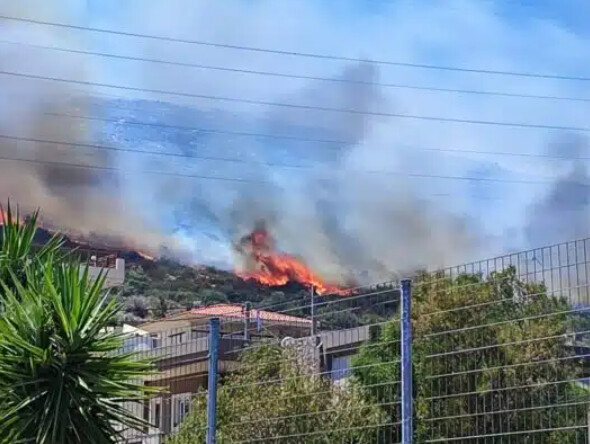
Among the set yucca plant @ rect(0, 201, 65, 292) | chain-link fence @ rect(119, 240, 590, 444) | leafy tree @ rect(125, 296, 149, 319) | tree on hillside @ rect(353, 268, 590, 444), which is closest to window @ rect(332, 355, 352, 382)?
chain-link fence @ rect(119, 240, 590, 444)

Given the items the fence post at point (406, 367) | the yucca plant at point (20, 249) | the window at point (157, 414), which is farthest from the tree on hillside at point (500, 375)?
the yucca plant at point (20, 249)

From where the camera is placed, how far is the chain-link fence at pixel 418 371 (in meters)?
7.68

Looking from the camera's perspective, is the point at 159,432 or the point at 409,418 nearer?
the point at 409,418

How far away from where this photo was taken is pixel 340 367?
37.9 feet

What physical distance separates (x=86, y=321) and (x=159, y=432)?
1682 mm

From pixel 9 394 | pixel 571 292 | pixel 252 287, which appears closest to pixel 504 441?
pixel 571 292

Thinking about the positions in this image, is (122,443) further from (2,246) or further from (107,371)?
(2,246)

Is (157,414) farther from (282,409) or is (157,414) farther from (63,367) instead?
(63,367)

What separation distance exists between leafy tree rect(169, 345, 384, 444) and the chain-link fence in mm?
15

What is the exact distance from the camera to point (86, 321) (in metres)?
9.25

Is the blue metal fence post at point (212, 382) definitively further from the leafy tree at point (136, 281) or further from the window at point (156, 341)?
the leafy tree at point (136, 281)

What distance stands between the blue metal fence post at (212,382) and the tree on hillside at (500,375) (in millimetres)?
1339

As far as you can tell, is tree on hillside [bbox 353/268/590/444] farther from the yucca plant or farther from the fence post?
the yucca plant

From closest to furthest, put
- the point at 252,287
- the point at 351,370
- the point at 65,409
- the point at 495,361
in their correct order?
the point at 495,361, the point at 65,409, the point at 351,370, the point at 252,287
